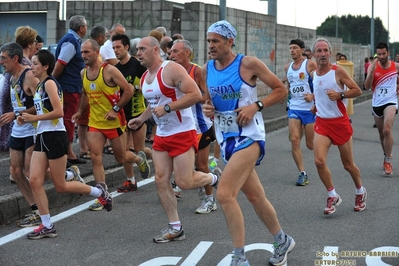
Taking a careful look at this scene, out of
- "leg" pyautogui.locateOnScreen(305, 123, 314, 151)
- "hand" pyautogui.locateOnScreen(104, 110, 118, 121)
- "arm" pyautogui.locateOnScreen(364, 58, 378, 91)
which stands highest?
"arm" pyautogui.locateOnScreen(364, 58, 378, 91)

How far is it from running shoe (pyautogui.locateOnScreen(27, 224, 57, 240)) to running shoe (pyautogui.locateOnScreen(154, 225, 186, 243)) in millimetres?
1007

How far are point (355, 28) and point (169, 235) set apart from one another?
13170 cm

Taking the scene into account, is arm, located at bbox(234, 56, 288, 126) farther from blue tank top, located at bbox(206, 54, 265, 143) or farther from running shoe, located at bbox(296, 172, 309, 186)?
running shoe, located at bbox(296, 172, 309, 186)

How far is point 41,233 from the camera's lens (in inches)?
297

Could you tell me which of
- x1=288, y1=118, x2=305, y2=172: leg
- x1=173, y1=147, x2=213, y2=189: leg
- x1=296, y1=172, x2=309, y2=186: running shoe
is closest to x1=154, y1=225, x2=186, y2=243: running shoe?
x1=173, y1=147, x2=213, y2=189: leg

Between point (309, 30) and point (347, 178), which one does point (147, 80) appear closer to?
point (347, 178)

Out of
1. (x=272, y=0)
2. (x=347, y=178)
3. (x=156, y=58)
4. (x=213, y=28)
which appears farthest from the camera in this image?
(x=272, y=0)

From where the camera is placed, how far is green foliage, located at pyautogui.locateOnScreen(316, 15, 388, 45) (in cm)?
12638

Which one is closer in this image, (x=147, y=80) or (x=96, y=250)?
(x=96, y=250)

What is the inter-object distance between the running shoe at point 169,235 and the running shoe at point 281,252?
123cm

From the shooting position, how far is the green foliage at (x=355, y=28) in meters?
126

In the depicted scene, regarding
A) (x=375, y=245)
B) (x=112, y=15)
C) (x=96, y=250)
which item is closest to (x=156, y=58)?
(x=96, y=250)

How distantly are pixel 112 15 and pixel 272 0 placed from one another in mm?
7930

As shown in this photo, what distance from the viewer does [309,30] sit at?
3170 cm
